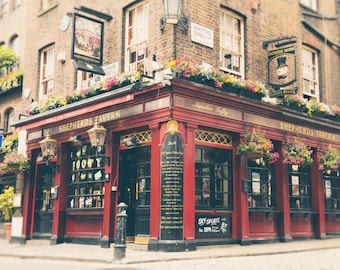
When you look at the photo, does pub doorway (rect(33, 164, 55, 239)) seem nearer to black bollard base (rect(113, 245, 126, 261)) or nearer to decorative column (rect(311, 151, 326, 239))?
black bollard base (rect(113, 245, 126, 261))

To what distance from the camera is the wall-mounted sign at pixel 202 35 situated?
13148 millimetres

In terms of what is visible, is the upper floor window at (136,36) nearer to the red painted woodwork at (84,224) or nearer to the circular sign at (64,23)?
the circular sign at (64,23)

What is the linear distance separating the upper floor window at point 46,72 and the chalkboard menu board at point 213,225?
7994mm

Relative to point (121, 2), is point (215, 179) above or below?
below

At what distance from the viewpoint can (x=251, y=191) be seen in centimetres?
1420

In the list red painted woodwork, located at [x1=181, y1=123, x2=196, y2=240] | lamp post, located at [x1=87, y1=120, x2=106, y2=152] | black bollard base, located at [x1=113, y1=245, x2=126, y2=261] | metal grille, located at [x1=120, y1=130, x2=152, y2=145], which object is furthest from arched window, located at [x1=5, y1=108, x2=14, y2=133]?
black bollard base, located at [x1=113, y1=245, x2=126, y2=261]

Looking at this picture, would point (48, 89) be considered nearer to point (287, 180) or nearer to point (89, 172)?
point (89, 172)

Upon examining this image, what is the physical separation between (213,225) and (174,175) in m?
2.16

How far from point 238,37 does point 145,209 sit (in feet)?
20.3

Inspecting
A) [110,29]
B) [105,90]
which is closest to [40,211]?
[105,90]

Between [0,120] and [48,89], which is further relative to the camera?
[0,120]

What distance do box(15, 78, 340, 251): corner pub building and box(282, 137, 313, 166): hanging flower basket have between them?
0.22 metres

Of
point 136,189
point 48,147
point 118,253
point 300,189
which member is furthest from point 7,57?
point 118,253

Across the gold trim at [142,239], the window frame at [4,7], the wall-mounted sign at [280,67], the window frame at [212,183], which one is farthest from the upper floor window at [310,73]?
the window frame at [4,7]
